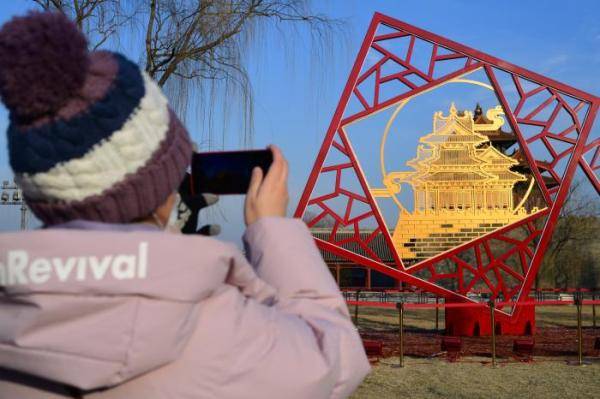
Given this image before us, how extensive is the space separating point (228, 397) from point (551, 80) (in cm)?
1015

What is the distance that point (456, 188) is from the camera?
10484mm

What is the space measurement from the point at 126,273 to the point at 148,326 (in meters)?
0.07

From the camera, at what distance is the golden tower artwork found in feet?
33.6

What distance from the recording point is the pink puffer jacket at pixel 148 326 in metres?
0.89

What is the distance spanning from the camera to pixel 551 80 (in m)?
10.2

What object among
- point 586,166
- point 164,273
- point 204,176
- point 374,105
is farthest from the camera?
point 586,166

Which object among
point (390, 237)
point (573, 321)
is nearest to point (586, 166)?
point (390, 237)

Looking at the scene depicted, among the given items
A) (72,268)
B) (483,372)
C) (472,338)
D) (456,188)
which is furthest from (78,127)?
(472,338)

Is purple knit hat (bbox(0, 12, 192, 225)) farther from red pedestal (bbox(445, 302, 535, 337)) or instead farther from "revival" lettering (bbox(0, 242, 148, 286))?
red pedestal (bbox(445, 302, 535, 337))

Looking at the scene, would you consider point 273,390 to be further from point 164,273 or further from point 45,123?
point 45,123

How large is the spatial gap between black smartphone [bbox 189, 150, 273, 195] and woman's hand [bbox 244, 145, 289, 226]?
0.01 meters

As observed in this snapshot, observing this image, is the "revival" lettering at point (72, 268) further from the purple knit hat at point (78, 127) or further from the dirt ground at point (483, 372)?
the dirt ground at point (483, 372)

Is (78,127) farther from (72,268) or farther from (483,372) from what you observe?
(483,372)

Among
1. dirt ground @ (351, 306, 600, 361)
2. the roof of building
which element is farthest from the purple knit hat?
the roof of building
